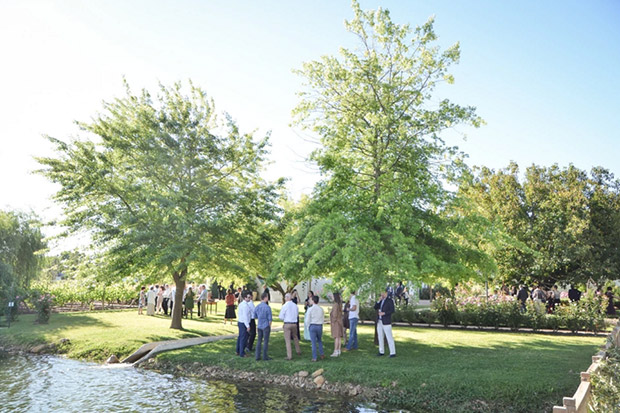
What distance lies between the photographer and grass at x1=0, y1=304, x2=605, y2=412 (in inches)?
437

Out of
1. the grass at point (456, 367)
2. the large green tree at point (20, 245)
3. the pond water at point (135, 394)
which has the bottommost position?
the pond water at point (135, 394)

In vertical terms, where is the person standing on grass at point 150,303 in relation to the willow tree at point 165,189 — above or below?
below

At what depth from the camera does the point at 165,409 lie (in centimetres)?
1098

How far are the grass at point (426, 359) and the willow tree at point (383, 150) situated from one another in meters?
2.90

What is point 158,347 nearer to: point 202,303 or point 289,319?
point 289,319

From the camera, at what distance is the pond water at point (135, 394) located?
36.7 feet

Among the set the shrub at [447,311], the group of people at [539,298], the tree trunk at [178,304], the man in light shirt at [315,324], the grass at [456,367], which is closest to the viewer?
the grass at [456,367]

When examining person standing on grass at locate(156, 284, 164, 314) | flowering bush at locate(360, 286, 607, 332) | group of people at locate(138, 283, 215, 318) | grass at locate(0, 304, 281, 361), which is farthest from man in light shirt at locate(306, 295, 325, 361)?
person standing on grass at locate(156, 284, 164, 314)

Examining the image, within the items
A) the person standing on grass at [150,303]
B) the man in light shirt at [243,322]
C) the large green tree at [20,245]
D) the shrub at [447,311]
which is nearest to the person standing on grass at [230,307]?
the person standing on grass at [150,303]

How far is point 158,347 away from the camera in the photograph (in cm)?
1706

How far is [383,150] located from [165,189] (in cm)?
965

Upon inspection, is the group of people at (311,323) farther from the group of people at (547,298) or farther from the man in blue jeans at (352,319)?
the group of people at (547,298)

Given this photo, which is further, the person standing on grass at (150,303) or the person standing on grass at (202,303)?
the person standing on grass at (150,303)

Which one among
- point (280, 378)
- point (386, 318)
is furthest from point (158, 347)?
point (386, 318)
